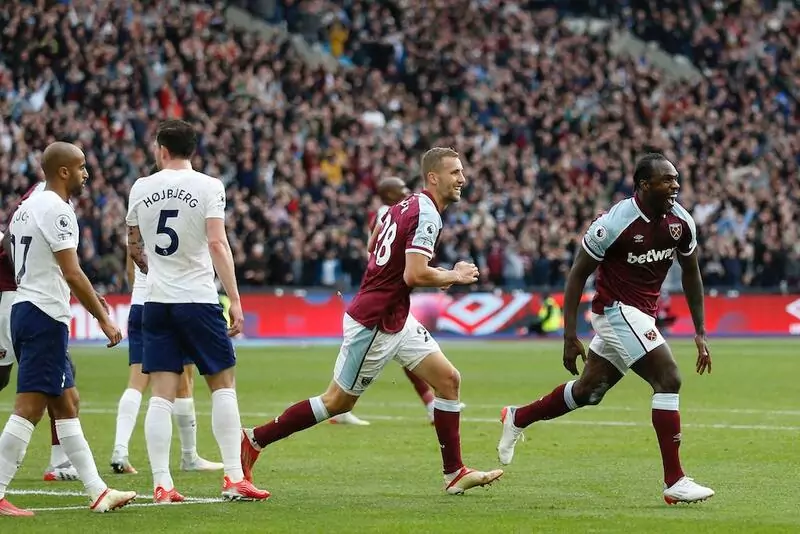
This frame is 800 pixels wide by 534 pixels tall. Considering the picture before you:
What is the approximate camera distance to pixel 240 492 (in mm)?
10250

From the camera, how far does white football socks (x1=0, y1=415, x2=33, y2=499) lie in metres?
9.77

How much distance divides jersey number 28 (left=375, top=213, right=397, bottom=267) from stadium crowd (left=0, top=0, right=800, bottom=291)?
19.6 metres

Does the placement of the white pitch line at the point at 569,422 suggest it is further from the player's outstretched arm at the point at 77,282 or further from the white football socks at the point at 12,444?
the player's outstretched arm at the point at 77,282

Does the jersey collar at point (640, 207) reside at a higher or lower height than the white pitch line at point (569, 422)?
higher

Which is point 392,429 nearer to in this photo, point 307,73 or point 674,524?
point 674,524

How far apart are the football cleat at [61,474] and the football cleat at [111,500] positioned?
7.85 ft

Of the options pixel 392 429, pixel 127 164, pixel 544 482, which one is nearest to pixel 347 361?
pixel 544 482

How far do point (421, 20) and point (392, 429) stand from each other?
91.3ft

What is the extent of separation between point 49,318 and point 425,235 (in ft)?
8.60

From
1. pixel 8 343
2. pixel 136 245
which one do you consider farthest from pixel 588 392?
pixel 8 343

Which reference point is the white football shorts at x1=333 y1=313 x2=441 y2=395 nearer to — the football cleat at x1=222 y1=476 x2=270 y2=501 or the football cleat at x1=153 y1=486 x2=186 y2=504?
the football cleat at x1=222 y1=476 x2=270 y2=501

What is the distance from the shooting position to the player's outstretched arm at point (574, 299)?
10.8 metres

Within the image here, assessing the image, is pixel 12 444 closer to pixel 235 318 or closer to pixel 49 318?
pixel 49 318

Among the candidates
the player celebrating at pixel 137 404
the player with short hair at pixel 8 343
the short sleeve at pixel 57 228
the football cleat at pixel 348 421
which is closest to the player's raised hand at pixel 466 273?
the short sleeve at pixel 57 228
